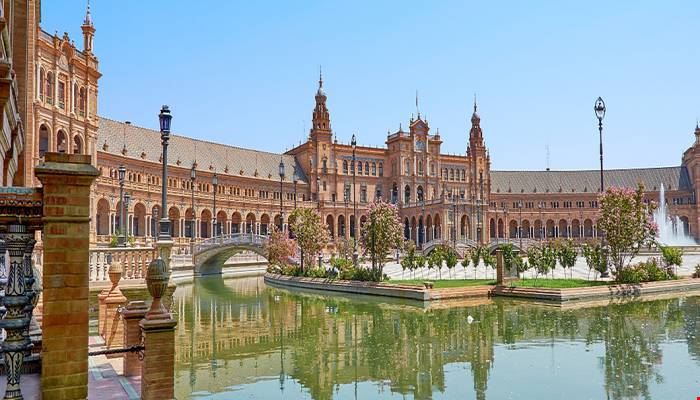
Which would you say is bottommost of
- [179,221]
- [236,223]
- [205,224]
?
[205,224]

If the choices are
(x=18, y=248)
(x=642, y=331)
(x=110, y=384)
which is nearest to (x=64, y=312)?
(x=18, y=248)

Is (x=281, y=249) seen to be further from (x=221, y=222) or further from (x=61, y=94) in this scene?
(x=221, y=222)

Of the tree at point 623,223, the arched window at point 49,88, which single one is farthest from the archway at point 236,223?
the tree at point 623,223

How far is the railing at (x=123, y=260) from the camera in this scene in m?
19.1

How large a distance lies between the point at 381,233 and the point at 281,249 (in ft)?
45.0

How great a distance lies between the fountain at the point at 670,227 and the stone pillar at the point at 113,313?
90856 mm

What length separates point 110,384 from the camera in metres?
9.73

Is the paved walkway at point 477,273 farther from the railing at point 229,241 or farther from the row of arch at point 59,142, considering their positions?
the row of arch at point 59,142

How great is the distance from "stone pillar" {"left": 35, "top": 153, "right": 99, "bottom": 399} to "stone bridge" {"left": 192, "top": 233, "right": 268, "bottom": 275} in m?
49.3

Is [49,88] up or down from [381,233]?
up

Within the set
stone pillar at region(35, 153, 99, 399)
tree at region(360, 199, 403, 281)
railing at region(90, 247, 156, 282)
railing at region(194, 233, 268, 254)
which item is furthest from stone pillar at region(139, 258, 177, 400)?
railing at region(194, 233, 268, 254)

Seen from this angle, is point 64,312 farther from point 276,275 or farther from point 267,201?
point 267,201

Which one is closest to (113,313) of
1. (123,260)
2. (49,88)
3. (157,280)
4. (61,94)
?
(123,260)

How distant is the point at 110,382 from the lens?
990cm
